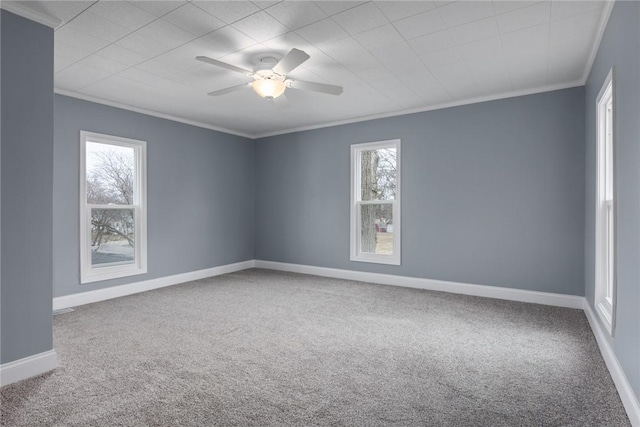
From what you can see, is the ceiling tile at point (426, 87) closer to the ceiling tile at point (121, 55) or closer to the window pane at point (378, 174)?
the window pane at point (378, 174)

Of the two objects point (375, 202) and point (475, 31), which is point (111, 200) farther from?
point (475, 31)

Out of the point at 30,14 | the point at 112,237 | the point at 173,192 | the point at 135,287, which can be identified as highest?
the point at 30,14

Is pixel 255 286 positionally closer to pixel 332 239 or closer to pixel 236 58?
pixel 332 239

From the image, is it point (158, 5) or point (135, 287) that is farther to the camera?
point (135, 287)

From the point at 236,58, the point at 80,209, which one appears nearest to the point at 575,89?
the point at 236,58

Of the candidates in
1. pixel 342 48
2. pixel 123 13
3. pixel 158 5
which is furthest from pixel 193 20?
pixel 342 48

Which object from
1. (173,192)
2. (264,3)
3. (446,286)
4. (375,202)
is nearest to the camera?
(264,3)

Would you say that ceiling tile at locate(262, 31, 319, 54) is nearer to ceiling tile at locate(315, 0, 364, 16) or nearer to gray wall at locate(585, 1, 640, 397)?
ceiling tile at locate(315, 0, 364, 16)

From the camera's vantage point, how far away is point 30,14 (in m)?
2.43

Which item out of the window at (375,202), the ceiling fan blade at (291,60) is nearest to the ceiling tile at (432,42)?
the ceiling fan blade at (291,60)

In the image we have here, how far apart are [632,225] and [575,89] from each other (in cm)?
269

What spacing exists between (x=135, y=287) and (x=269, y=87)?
328cm

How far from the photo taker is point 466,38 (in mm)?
2914

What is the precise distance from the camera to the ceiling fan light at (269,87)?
10.4 ft
